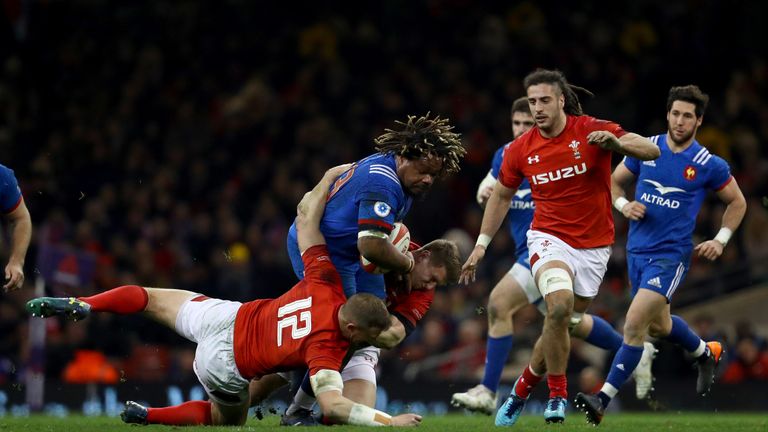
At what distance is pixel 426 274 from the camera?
970 centimetres

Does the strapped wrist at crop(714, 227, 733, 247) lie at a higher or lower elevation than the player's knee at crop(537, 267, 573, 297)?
higher

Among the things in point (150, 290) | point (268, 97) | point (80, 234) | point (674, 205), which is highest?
point (268, 97)

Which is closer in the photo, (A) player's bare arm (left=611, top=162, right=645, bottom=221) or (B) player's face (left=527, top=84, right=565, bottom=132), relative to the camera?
(B) player's face (left=527, top=84, right=565, bottom=132)

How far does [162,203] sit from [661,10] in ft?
29.3

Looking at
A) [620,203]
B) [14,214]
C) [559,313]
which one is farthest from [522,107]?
[14,214]

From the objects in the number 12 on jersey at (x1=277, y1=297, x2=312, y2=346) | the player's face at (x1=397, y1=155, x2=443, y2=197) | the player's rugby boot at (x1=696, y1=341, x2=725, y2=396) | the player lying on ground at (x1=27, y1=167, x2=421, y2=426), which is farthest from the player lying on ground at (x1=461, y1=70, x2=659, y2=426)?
the player's rugby boot at (x1=696, y1=341, x2=725, y2=396)

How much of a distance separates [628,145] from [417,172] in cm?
159

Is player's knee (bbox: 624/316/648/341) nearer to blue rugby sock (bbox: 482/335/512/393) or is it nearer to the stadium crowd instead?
blue rugby sock (bbox: 482/335/512/393)

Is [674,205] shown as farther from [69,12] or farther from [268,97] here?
[69,12]

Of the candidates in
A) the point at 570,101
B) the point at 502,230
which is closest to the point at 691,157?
the point at 570,101

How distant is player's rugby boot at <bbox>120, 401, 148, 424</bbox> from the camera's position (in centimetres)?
943

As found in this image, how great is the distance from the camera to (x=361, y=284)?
31.7 feet

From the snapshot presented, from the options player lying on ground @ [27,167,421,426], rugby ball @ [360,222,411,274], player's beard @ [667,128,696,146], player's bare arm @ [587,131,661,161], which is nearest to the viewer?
player lying on ground @ [27,167,421,426]

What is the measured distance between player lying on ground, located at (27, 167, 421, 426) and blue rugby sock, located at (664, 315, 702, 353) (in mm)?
3492
